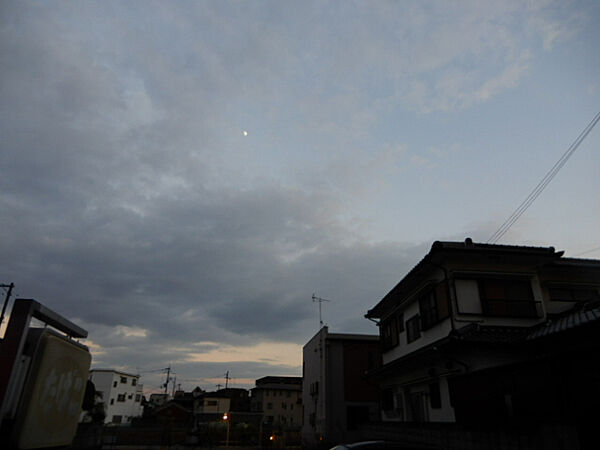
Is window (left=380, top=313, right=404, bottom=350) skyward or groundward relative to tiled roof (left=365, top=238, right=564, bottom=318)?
groundward

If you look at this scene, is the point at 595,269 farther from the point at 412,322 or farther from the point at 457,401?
the point at 457,401

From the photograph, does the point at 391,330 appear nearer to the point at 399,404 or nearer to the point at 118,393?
the point at 399,404

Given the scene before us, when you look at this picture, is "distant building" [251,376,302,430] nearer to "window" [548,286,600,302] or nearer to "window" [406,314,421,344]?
"window" [406,314,421,344]

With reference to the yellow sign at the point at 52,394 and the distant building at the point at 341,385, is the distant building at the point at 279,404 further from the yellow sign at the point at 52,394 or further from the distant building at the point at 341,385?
the yellow sign at the point at 52,394

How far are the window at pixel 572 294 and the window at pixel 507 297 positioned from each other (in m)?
1.85

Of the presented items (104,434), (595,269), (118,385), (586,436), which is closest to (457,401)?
(586,436)

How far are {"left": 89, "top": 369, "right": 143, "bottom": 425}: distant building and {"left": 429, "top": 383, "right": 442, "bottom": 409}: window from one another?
47161 millimetres

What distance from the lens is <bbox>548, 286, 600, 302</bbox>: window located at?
14703 mm

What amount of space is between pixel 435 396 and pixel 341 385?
513 inches

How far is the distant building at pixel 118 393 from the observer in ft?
161

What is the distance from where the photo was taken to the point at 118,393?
2031 inches

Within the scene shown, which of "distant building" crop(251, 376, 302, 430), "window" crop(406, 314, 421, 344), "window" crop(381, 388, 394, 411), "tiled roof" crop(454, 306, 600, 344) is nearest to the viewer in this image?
"tiled roof" crop(454, 306, 600, 344)

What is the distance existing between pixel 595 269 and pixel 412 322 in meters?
7.71

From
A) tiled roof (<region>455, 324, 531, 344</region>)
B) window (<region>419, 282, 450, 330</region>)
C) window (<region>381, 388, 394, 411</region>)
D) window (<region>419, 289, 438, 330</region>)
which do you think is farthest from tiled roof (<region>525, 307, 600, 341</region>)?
window (<region>381, 388, 394, 411</region>)
